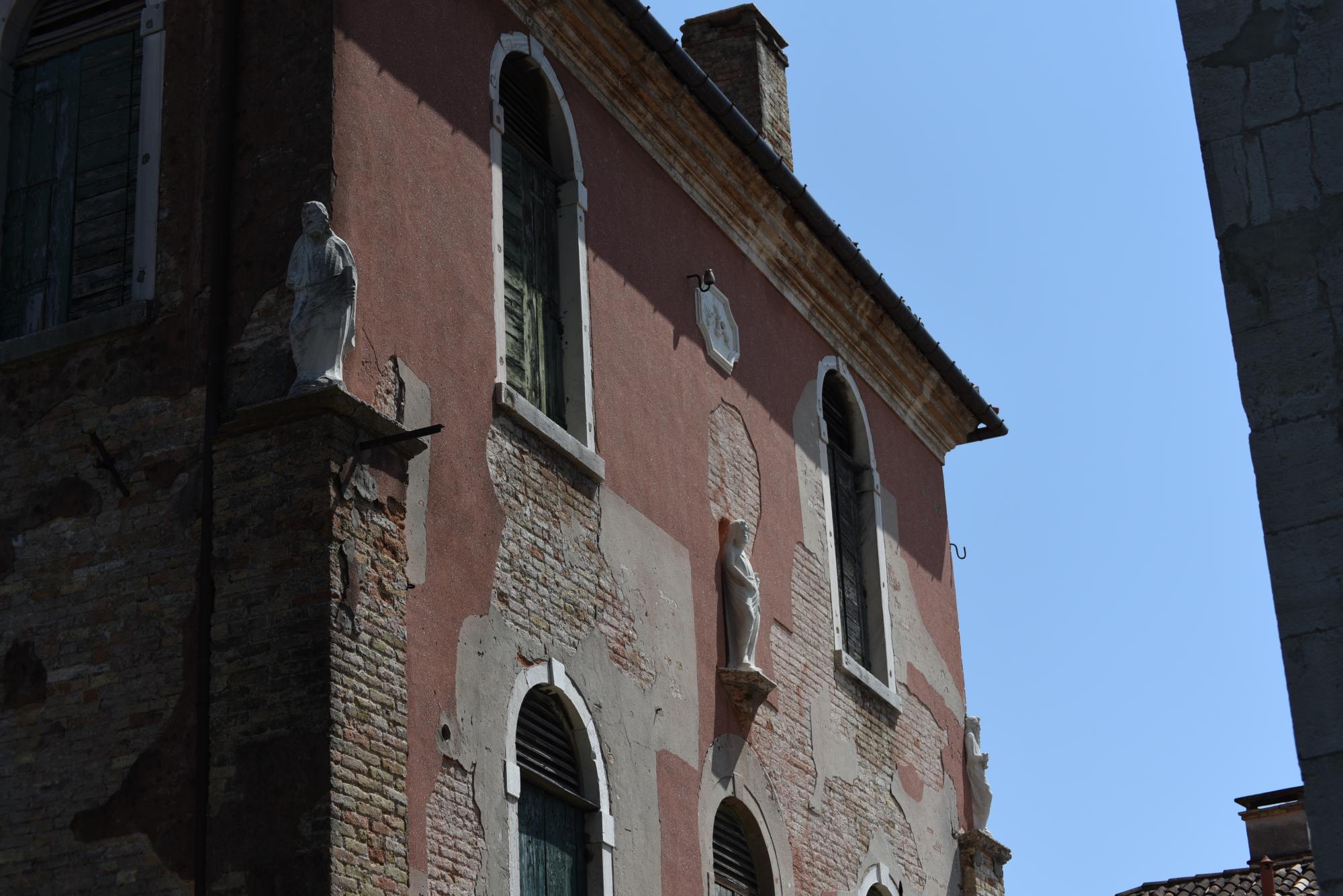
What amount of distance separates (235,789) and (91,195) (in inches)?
139

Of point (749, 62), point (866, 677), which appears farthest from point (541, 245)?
point (749, 62)

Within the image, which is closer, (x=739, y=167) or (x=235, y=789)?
(x=235, y=789)

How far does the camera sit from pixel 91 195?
11602 mm

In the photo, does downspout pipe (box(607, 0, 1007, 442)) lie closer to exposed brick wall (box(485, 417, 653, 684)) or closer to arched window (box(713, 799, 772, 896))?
exposed brick wall (box(485, 417, 653, 684))

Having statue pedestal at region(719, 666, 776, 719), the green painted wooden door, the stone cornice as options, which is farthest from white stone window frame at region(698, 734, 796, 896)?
the stone cornice

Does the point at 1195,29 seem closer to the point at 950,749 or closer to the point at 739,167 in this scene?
the point at 739,167

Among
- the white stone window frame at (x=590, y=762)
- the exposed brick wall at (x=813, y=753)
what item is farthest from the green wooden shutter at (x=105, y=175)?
the exposed brick wall at (x=813, y=753)

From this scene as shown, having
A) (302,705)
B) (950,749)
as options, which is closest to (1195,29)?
(302,705)

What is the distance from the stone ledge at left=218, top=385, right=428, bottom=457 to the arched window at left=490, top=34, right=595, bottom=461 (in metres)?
1.80

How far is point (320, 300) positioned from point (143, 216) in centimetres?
141

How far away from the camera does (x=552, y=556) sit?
39.5 ft

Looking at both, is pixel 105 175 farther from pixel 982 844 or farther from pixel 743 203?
pixel 982 844

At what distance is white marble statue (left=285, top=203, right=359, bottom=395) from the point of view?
10328 millimetres

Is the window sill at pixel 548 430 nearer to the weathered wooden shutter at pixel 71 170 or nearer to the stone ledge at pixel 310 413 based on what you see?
the stone ledge at pixel 310 413
